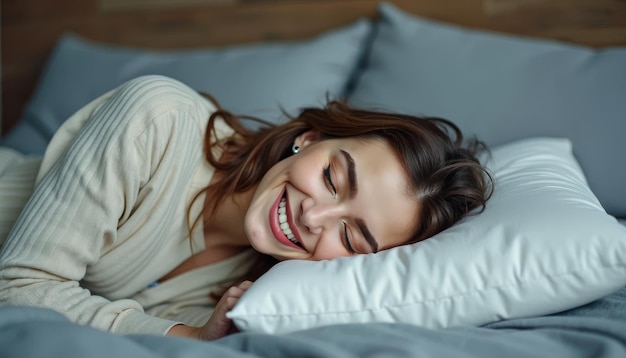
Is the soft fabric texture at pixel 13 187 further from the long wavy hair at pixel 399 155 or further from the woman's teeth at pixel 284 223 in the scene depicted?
the woman's teeth at pixel 284 223

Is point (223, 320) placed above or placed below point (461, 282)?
below

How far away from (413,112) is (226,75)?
525mm

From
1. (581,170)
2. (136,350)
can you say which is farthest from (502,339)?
(581,170)

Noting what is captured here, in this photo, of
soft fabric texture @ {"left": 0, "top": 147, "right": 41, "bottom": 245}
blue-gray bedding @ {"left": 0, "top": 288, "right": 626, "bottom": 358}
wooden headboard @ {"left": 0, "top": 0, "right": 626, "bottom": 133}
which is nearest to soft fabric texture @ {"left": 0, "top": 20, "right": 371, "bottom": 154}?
wooden headboard @ {"left": 0, "top": 0, "right": 626, "bottom": 133}

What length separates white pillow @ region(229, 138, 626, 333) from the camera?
3.36 feet

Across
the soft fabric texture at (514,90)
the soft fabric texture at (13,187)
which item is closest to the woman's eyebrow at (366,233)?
the soft fabric texture at (514,90)

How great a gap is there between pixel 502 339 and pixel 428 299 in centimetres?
12

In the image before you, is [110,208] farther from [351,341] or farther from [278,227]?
[351,341]

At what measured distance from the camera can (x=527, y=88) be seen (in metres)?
1.63

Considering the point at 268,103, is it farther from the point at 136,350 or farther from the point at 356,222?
the point at 136,350

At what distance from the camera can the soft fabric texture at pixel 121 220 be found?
1.16 m

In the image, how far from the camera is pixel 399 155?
125 cm

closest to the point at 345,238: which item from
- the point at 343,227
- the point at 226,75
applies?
the point at 343,227

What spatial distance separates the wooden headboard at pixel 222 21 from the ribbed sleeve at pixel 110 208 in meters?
0.89
